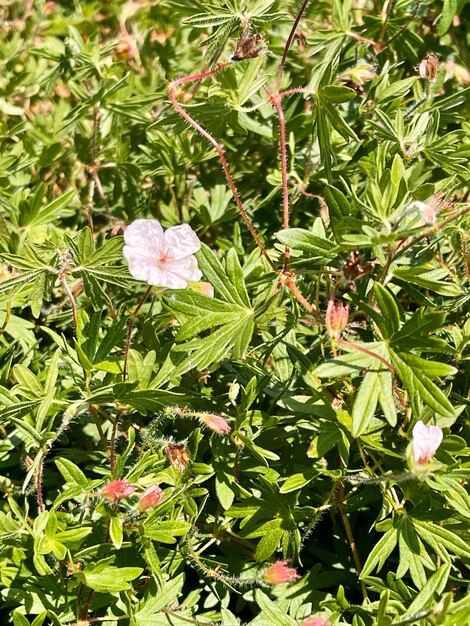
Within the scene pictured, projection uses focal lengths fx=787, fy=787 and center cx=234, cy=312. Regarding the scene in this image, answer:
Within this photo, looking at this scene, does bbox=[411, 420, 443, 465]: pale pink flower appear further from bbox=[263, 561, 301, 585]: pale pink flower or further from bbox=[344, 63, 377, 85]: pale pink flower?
bbox=[344, 63, 377, 85]: pale pink flower

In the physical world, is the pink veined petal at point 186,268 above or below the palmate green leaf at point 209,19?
below

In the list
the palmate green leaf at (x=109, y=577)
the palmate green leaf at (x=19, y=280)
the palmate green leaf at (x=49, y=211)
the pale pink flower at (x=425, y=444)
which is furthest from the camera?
the palmate green leaf at (x=49, y=211)

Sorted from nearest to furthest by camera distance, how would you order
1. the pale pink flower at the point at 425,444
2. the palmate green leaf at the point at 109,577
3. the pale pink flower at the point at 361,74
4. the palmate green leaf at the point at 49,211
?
the pale pink flower at the point at 425,444 → the palmate green leaf at the point at 109,577 → the pale pink flower at the point at 361,74 → the palmate green leaf at the point at 49,211

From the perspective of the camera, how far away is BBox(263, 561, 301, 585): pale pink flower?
146 centimetres

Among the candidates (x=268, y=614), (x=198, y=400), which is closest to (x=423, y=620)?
(x=268, y=614)

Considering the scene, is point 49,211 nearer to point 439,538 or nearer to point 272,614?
point 272,614

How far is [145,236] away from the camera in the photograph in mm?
1507

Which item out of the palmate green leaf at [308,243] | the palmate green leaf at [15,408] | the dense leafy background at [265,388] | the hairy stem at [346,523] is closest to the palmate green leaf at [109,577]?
the dense leafy background at [265,388]

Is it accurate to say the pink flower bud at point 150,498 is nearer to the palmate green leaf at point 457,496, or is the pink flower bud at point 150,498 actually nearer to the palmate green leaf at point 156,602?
the palmate green leaf at point 156,602

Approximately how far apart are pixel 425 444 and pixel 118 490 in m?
→ 0.54

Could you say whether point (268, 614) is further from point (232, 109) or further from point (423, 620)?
point (232, 109)

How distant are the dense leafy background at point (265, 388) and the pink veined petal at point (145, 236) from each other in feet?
0.35

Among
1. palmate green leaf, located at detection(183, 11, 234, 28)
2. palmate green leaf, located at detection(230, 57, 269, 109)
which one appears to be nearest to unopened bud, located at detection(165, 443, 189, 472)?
palmate green leaf, located at detection(230, 57, 269, 109)

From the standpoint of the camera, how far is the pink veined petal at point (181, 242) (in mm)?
1515
